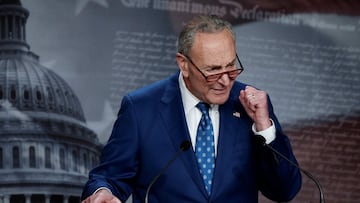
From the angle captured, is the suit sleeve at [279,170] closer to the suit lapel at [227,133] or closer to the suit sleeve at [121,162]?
the suit lapel at [227,133]

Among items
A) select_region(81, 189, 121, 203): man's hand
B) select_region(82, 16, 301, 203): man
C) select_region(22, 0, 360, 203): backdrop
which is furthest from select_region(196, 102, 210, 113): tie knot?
select_region(22, 0, 360, 203): backdrop

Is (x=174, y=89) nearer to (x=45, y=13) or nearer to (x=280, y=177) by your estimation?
(x=280, y=177)

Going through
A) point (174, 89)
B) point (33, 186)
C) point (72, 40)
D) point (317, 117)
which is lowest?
point (33, 186)

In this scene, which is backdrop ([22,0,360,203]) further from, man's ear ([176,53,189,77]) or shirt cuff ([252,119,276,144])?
shirt cuff ([252,119,276,144])

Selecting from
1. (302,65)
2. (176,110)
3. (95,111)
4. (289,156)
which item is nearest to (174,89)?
(176,110)

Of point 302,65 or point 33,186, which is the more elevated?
point 302,65

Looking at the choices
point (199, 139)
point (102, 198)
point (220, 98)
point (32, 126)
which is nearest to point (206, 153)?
point (199, 139)

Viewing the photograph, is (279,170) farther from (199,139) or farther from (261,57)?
(261,57)

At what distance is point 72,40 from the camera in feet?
14.6

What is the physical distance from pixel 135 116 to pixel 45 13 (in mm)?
2240

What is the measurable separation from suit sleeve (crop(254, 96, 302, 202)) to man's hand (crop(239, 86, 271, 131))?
0.15 feet

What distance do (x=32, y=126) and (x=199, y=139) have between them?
A: 223cm

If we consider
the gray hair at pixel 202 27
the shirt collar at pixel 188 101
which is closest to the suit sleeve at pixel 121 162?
the shirt collar at pixel 188 101

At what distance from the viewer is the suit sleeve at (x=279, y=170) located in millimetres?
2250
